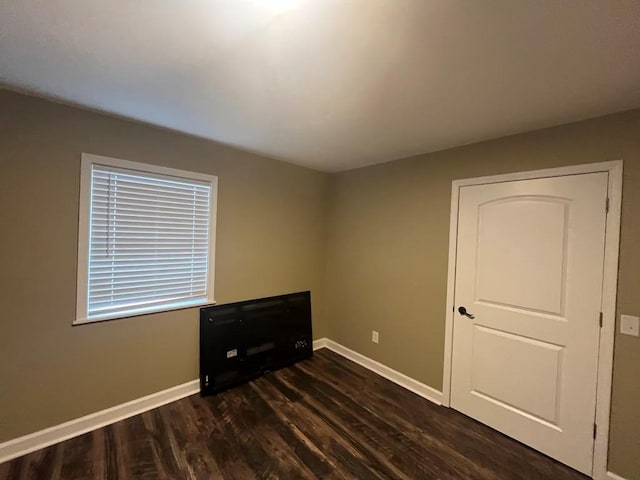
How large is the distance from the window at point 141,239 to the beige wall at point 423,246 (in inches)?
64.7

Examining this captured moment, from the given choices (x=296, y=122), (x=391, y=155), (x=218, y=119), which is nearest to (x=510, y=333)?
(x=391, y=155)

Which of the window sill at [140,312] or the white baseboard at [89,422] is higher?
the window sill at [140,312]

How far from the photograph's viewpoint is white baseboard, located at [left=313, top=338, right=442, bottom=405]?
8.89ft

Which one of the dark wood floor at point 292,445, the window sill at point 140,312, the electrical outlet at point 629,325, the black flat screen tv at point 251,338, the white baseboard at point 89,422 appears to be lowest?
the dark wood floor at point 292,445

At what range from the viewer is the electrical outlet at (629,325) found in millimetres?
1737

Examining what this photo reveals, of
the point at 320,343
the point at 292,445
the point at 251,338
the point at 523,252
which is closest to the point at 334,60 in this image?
the point at 523,252

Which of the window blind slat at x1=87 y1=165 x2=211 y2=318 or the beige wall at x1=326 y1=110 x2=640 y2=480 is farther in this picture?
the window blind slat at x1=87 y1=165 x2=211 y2=318

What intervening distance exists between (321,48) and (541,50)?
97cm

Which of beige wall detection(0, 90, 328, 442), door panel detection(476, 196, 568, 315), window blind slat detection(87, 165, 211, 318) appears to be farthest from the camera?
window blind slat detection(87, 165, 211, 318)

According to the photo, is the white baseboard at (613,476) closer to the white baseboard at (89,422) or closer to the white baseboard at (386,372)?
the white baseboard at (386,372)

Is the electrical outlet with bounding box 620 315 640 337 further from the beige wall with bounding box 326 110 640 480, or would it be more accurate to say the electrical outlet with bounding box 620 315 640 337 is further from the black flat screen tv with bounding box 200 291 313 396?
the black flat screen tv with bounding box 200 291 313 396

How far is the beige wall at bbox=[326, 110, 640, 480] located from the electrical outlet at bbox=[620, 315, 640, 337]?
1.4 inches

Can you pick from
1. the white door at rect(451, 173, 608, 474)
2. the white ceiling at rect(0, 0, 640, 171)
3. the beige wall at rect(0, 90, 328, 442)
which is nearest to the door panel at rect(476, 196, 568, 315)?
the white door at rect(451, 173, 608, 474)

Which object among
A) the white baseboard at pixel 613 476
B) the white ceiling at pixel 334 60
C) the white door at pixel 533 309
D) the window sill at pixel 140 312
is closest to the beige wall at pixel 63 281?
the window sill at pixel 140 312
